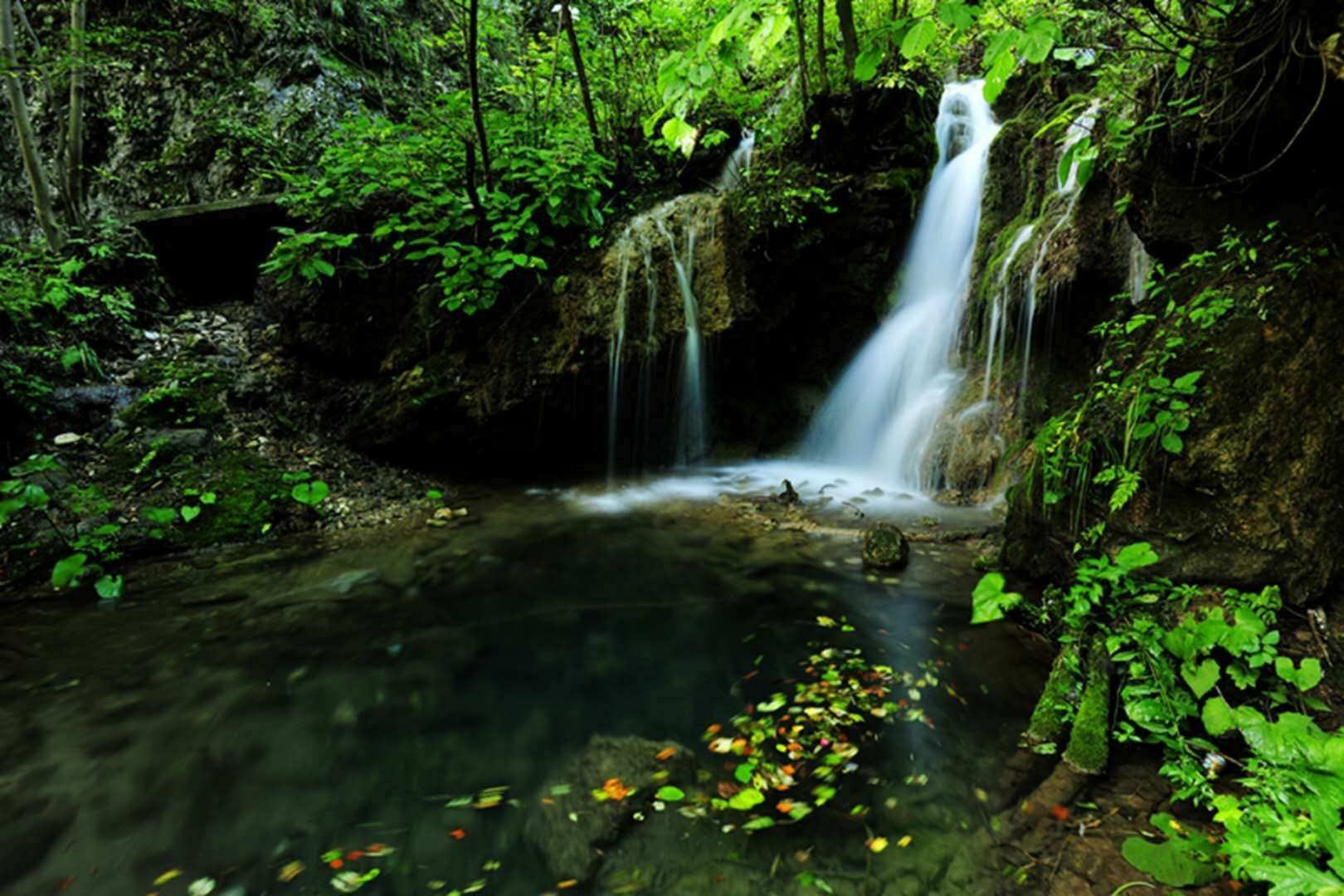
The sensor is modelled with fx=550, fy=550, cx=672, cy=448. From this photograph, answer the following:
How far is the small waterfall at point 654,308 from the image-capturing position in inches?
264

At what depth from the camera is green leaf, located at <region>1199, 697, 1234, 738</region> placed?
6.39 ft

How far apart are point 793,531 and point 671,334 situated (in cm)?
297

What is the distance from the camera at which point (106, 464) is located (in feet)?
16.3

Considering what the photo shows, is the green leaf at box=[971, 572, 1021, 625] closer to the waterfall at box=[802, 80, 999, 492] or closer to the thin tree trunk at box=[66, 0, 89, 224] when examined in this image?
the waterfall at box=[802, 80, 999, 492]

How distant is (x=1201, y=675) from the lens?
2107mm

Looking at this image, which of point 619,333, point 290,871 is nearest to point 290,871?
point 290,871

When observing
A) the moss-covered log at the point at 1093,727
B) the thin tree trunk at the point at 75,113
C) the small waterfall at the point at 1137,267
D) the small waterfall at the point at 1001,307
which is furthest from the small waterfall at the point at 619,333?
the thin tree trunk at the point at 75,113

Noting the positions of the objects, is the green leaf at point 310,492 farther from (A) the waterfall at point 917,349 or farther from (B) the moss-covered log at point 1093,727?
(A) the waterfall at point 917,349

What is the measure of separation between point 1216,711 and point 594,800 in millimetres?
2336

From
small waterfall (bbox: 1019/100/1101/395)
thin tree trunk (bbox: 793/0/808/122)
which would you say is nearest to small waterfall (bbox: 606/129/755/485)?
thin tree trunk (bbox: 793/0/808/122)

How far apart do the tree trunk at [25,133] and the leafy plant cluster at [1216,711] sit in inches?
329

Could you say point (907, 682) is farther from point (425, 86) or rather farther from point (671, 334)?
point (425, 86)

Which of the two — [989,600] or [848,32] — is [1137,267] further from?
[989,600]

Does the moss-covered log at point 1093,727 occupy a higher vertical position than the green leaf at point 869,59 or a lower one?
lower
